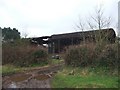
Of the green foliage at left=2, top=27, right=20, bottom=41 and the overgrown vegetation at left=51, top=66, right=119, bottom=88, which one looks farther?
the green foliage at left=2, top=27, right=20, bottom=41

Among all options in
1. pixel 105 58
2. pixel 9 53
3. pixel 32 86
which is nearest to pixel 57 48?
pixel 9 53

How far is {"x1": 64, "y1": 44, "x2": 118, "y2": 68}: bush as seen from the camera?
17891 mm

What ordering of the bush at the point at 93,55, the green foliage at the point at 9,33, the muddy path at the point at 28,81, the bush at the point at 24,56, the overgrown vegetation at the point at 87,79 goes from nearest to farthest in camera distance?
the overgrown vegetation at the point at 87,79 → the muddy path at the point at 28,81 → the bush at the point at 93,55 → the bush at the point at 24,56 → the green foliage at the point at 9,33

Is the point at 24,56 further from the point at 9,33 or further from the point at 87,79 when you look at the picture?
the point at 9,33

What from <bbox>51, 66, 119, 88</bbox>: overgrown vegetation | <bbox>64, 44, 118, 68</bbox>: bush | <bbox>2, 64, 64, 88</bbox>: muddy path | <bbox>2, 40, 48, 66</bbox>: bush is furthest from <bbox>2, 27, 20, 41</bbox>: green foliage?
<bbox>2, 64, 64, 88</bbox>: muddy path

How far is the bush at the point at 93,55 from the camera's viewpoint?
58.7 feet

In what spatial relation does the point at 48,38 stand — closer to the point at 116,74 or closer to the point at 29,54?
the point at 29,54

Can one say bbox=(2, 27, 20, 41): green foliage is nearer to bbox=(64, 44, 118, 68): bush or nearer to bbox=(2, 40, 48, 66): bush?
bbox=(2, 40, 48, 66): bush

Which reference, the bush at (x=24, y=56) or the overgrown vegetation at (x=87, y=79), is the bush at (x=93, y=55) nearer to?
the overgrown vegetation at (x=87, y=79)

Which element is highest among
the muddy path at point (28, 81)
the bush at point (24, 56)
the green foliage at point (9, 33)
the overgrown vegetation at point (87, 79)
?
the green foliage at point (9, 33)

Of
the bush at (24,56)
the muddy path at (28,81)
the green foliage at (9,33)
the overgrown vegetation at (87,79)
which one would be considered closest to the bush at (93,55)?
the overgrown vegetation at (87,79)

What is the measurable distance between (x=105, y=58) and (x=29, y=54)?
10.6 m

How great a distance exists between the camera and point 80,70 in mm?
19359

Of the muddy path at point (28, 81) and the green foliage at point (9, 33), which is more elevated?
the green foliage at point (9, 33)
